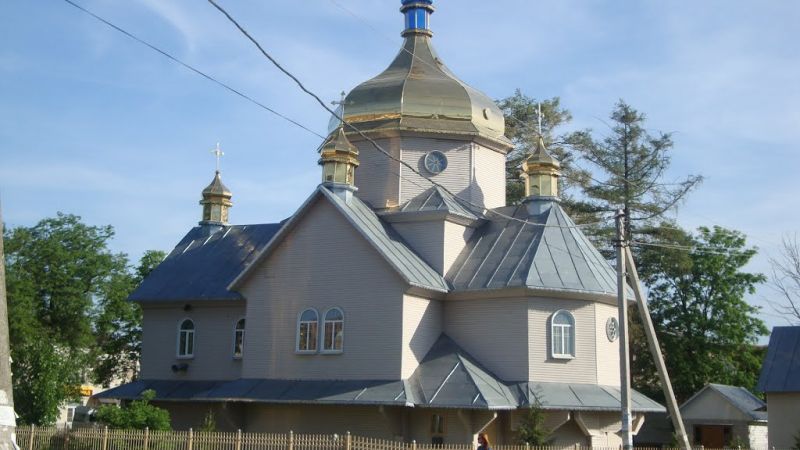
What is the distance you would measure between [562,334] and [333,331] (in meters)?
5.40

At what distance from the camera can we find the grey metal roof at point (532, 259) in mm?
22047

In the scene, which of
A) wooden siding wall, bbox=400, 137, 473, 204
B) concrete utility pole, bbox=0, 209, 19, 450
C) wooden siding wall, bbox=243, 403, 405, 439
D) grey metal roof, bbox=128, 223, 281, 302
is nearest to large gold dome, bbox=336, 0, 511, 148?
wooden siding wall, bbox=400, 137, 473, 204

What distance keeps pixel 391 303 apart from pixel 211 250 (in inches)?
357

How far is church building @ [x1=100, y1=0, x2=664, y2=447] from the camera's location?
21.2 meters

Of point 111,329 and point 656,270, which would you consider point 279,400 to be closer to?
point 656,270

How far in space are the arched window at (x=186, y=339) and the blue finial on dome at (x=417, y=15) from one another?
10850 mm

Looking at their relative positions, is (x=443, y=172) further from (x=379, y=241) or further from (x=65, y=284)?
(x=65, y=284)

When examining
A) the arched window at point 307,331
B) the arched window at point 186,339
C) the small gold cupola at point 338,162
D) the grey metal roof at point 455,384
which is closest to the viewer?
the grey metal roof at point 455,384

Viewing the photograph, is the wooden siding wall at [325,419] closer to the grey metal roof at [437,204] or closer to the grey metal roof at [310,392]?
the grey metal roof at [310,392]

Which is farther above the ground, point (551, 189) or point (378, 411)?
point (551, 189)

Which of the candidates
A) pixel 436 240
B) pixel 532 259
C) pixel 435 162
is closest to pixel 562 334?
pixel 532 259

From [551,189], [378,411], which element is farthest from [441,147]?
[378,411]

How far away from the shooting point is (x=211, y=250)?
28.6 metres

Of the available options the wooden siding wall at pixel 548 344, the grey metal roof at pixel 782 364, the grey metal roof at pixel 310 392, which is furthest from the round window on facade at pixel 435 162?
the grey metal roof at pixel 782 364
